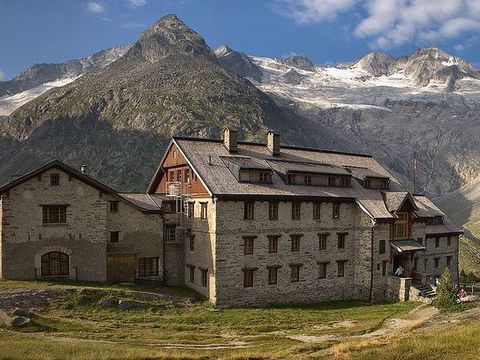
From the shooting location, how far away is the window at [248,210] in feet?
151

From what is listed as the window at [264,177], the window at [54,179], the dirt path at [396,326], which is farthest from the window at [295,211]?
the window at [54,179]

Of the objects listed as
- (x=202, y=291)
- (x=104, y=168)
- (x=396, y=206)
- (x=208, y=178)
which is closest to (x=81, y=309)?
(x=202, y=291)

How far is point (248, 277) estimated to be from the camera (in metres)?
46.1

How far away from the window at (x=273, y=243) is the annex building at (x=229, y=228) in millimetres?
121

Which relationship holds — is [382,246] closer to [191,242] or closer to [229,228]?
[229,228]

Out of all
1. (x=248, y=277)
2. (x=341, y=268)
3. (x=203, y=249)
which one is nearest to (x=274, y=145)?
(x=341, y=268)

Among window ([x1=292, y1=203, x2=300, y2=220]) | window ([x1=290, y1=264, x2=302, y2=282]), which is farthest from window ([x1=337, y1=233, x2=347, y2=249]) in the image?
window ([x1=292, y1=203, x2=300, y2=220])

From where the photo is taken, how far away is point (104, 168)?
183m

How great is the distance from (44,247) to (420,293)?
36.8m

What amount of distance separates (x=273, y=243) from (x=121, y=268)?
14465 millimetres

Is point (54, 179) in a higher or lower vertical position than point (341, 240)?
higher

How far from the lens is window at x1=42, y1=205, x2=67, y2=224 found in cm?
4388

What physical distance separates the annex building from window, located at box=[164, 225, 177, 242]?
10 cm

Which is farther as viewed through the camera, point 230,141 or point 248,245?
point 230,141
